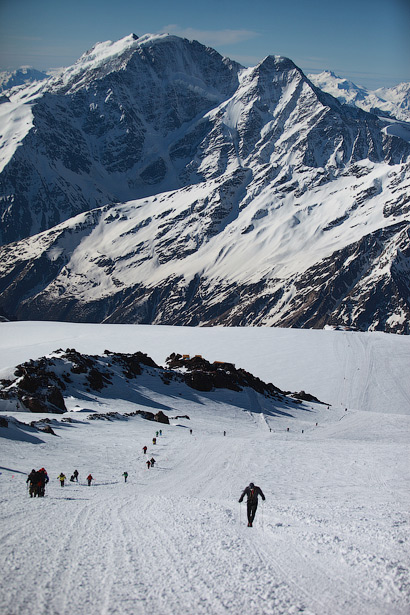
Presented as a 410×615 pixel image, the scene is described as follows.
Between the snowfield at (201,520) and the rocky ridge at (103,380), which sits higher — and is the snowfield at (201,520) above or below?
below

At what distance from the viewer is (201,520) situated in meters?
17.1

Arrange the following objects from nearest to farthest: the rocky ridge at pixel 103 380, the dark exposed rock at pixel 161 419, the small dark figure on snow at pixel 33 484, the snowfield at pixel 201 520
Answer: the snowfield at pixel 201 520 → the small dark figure on snow at pixel 33 484 → the rocky ridge at pixel 103 380 → the dark exposed rock at pixel 161 419

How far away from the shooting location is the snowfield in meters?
11.0

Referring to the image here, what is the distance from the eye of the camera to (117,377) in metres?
72.9

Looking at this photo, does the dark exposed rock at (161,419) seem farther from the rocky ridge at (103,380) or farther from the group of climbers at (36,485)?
the group of climbers at (36,485)

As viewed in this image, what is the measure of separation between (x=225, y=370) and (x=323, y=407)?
601 inches

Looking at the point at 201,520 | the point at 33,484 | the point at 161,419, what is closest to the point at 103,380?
the point at 161,419

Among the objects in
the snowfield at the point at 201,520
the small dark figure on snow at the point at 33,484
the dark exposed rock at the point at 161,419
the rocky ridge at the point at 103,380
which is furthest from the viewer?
the dark exposed rock at the point at 161,419

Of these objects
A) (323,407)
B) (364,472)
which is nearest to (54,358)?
(323,407)

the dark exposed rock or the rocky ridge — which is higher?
the rocky ridge

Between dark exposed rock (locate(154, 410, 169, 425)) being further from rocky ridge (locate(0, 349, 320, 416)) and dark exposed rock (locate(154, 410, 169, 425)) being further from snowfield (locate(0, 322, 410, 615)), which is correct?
snowfield (locate(0, 322, 410, 615))


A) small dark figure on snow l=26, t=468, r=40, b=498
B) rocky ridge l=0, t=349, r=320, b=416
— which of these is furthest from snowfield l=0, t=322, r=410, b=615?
rocky ridge l=0, t=349, r=320, b=416

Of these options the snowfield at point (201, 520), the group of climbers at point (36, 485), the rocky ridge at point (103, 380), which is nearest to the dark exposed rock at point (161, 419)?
the rocky ridge at point (103, 380)

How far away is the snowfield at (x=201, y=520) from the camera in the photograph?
11008 mm
